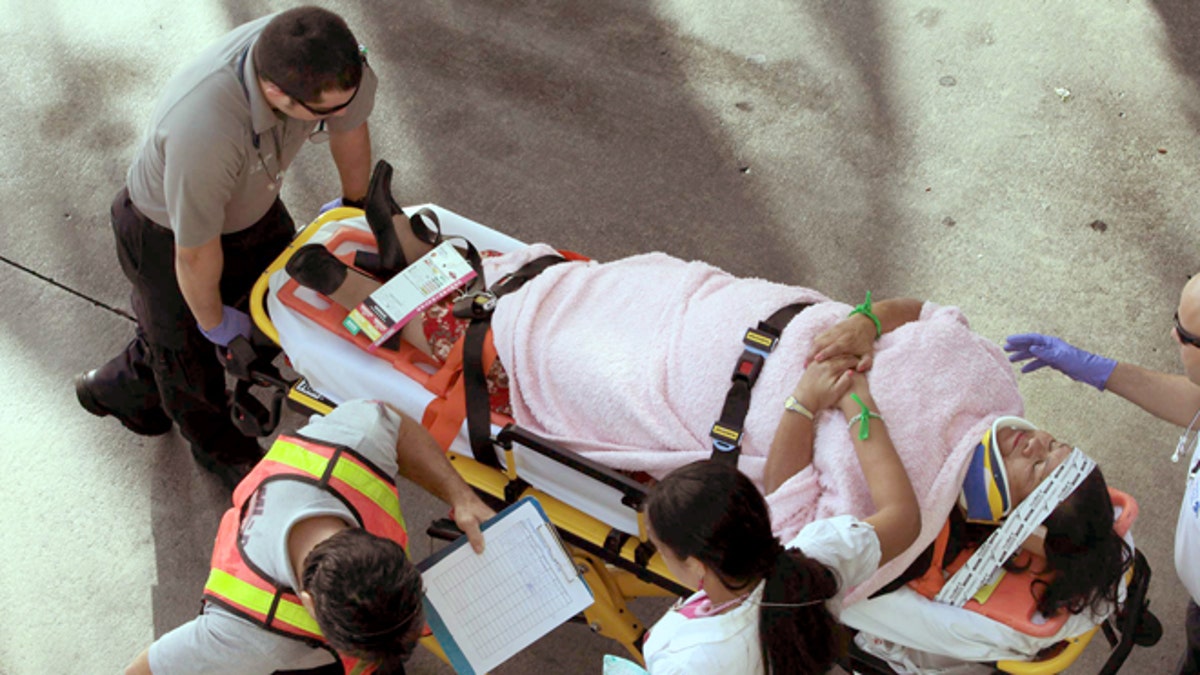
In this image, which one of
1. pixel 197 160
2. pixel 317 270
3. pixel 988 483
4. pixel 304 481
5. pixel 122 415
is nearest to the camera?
pixel 304 481

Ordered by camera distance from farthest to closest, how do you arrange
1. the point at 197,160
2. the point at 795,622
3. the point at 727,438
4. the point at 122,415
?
the point at 122,415 → the point at 197,160 → the point at 727,438 → the point at 795,622

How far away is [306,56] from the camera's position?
241 cm

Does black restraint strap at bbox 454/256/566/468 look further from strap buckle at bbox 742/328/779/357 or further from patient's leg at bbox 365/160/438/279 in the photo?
strap buckle at bbox 742/328/779/357

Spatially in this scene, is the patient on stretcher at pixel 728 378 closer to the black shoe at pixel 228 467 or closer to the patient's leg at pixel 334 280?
the patient's leg at pixel 334 280

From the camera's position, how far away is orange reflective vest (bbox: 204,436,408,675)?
2.04 metres

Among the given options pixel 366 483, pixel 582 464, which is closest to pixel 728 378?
pixel 582 464

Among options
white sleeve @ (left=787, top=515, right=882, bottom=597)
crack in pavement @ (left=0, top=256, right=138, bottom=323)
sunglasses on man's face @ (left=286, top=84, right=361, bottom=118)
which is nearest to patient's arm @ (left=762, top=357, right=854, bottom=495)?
white sleeve @ (left=787, top=515, right=882, bottom=597)

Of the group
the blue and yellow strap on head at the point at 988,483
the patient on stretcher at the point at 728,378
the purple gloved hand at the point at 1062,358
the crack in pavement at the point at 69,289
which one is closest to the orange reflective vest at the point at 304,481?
the patient on stretcher at the point at 728,378

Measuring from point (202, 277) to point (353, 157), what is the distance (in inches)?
25.6

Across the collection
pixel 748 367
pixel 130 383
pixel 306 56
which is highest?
pixel 306 56

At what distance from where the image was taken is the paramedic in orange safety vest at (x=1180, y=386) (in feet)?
7.77

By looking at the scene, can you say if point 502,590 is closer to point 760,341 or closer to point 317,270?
point 760,341

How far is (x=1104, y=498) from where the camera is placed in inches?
89.4

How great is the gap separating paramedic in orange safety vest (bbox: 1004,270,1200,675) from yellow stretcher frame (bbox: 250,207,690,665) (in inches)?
46.6
